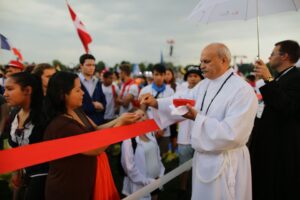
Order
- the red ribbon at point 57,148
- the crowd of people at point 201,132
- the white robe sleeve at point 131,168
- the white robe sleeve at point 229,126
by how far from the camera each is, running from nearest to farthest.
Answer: the red ribbon at point 57,148 < the crowd of people at point 201,132 < the white robe sleeve at point 229,126 < the white robe sleeve at point 131,168

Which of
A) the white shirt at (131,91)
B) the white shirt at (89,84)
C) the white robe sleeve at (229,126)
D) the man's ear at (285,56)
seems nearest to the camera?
the white robe sleeve at (229,126)

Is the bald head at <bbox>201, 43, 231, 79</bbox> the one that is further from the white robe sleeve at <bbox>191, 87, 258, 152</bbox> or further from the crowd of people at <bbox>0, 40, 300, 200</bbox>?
the white robe sleeve at <bbox>191, 87, 258, 152</bbox>

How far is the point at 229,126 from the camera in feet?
9.40

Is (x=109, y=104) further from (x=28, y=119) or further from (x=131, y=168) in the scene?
(x=28, y=119)

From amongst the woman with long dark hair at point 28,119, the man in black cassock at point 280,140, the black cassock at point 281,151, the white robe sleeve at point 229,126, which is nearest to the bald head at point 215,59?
the white robe sleeve at point 229,126

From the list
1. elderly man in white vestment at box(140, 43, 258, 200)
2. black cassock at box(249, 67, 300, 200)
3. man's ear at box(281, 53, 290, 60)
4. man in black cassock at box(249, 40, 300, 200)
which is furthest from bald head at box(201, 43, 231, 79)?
man's ear at box(281, 53, 290, 60)

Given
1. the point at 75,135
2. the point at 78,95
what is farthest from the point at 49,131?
the point at 78,95

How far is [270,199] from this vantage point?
155 inches

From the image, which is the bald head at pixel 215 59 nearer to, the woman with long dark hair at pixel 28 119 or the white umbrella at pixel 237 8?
the white umbrella at pixel 237 8

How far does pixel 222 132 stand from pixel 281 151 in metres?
1.53

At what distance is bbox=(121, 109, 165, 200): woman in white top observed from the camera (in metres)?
4.30

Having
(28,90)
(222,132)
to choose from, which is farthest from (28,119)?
(222,132)

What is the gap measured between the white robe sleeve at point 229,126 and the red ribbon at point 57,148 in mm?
686

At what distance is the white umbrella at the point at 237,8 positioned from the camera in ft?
12.9
